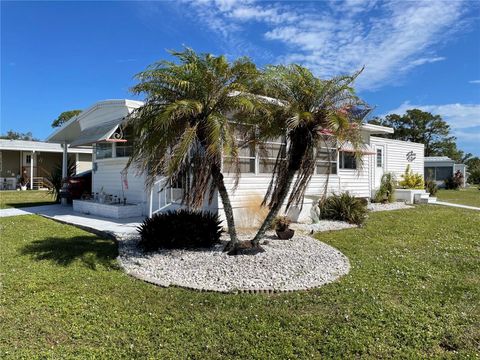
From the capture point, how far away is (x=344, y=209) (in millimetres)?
12047

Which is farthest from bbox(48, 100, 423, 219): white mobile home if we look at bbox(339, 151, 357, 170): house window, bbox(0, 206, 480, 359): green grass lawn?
bbox(0, 206, 480, 359): green grass lawn

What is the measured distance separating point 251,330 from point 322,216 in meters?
8.74

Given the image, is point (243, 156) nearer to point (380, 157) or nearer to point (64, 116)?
point (380, 157)

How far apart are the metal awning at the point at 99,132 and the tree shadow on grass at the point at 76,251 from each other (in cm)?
419

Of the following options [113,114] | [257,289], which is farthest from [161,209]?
[257,289]

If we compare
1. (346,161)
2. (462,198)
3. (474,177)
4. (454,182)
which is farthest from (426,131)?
(346,161)

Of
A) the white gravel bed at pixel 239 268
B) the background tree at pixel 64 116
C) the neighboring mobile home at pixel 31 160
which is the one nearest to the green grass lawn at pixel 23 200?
the neighboring mobile home at pixel 31 160

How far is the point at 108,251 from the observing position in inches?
302

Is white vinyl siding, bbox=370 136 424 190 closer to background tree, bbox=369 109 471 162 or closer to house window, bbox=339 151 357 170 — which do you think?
house window, bbox=339 151 357 170

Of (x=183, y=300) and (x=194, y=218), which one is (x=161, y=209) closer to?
(x=194, y=218)

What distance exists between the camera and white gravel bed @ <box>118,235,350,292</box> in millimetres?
5766

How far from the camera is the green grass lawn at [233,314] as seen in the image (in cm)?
381

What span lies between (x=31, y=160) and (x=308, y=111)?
2609 centimetres

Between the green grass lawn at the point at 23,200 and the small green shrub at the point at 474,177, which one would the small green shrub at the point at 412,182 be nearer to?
the green grass lawn at the point at 23,200
